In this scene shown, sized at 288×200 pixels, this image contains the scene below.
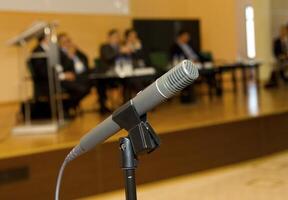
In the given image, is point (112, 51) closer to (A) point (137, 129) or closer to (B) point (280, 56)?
(B) point (280, 56)

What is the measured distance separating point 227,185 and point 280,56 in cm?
553

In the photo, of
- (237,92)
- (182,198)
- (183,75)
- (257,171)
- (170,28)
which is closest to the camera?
(183,75)

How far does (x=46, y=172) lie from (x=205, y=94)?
4.65 metres

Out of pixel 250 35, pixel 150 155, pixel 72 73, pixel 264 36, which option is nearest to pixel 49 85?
pixel 72 73

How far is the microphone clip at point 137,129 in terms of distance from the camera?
802mm

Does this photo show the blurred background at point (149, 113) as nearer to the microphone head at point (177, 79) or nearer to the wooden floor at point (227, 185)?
the wooden floor at point (227, 185)

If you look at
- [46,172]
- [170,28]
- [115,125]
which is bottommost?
[46,172]

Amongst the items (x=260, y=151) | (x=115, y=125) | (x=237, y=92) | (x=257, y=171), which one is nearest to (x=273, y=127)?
(x=260, y=151)

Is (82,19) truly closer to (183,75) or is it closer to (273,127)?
(273,127)

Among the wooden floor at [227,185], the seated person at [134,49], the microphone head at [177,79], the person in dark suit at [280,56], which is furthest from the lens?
the person in dark suit at [280,56]

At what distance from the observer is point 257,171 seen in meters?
3.48

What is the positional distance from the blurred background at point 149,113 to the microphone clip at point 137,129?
0.23 m

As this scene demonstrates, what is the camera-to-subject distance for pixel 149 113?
4.53ft

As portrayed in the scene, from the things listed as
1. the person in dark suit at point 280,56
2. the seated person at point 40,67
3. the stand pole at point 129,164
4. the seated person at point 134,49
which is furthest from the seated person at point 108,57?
the stand pole at point 129,164
